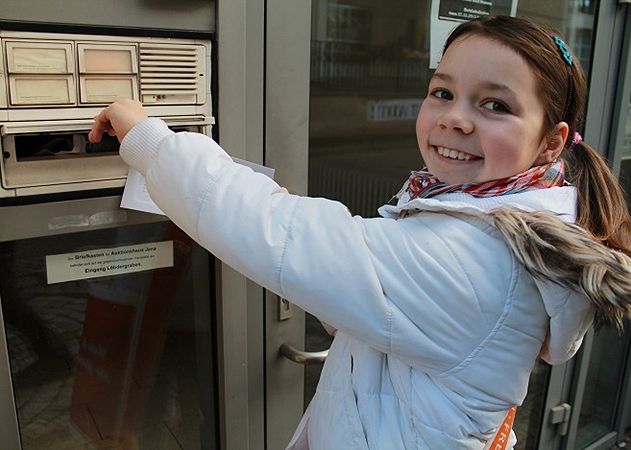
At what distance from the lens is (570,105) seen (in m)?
1.17

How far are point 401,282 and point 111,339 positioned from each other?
74 cm

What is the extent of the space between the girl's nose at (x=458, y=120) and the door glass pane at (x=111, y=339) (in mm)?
639

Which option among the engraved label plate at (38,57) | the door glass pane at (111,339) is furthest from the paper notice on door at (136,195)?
the engraved label plate at (38,57)

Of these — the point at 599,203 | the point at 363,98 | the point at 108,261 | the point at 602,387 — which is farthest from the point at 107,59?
the point at 602,387

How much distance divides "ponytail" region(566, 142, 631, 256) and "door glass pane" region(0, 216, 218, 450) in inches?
31.4

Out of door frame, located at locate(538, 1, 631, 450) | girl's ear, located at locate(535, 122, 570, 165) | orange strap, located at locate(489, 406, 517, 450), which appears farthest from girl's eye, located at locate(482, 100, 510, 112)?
door frame, located at locate(538, 1, 631, 450)

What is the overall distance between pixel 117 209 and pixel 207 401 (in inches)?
22.3

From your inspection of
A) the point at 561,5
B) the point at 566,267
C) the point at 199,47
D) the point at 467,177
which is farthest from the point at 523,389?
the point at 561,5

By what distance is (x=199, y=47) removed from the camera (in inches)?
50.9

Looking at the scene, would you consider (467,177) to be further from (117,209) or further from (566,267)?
(117,209)

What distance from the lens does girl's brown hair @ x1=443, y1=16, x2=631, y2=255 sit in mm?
1087

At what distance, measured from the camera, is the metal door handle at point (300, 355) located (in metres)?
1.62

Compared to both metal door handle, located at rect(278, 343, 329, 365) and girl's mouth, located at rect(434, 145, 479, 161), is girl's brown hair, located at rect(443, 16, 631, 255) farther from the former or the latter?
metal door handle, located at rect(278, 343, 329, 365)

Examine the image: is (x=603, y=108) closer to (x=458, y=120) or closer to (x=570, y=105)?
(x=570, y=105)
